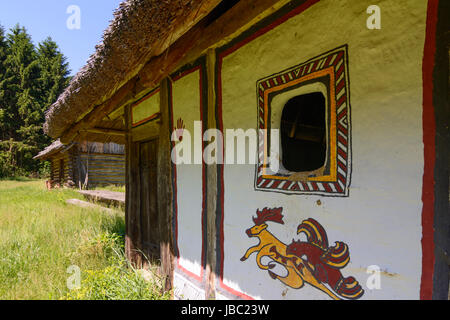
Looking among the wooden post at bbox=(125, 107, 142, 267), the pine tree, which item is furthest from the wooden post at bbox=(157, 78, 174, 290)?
the pine tree

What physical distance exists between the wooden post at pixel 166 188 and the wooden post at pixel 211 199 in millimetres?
714

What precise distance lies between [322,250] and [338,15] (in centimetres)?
128

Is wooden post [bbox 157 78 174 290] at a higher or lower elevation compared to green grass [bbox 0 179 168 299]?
higher

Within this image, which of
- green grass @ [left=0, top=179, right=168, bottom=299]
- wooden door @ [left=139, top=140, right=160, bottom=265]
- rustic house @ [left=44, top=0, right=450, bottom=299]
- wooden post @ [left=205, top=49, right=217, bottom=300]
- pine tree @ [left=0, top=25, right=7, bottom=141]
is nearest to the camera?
rustic house @ [left=44, top=0, right=450, bottom=299]

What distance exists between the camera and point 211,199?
2.22 metres

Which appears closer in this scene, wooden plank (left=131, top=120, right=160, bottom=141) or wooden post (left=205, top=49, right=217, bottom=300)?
wooden post (left=205, top=49, right=217, bottom=300)

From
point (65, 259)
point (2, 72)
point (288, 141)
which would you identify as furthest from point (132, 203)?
point (2, 72)

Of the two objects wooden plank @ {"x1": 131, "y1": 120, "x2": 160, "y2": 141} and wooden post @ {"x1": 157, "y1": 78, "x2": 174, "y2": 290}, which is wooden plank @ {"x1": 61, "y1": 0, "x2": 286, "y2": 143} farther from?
wooden plank @ {"x1": 131, "y1": 120, "x2": 160, "y2": 141}

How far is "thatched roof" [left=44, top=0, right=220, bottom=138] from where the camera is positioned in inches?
57.0

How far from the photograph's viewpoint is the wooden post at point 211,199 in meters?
2.18

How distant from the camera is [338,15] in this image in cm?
135

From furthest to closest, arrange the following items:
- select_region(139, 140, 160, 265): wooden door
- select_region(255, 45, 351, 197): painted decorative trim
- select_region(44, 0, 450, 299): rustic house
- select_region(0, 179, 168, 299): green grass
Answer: select_region(139, 140, 160, 265): wooden door < select_region(0, 179, 168, 299): green grass < select_region(255, 45, 351, 197): painted decorative trim < select_region(44, 0, 450, 299): rustic house

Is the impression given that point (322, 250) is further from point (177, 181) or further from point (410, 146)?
point (177, 181)

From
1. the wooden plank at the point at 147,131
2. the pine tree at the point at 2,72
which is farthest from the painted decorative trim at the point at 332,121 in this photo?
the pine tree at the point at 2,72
